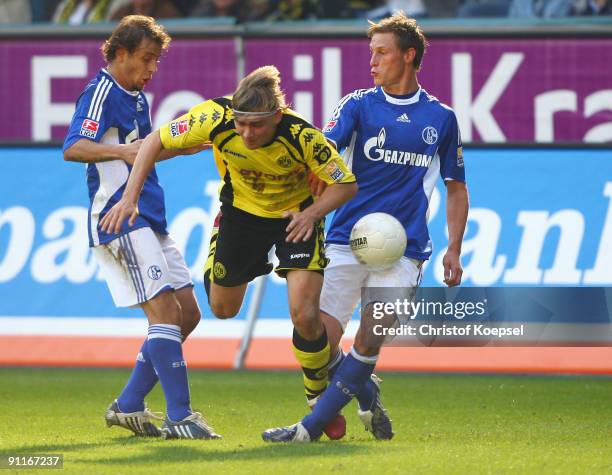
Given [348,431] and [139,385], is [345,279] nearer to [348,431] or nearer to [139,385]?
[348,431]

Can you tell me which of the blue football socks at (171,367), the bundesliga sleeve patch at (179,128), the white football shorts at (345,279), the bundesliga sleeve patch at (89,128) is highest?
the bundesliga sleeve patch at (179,128)

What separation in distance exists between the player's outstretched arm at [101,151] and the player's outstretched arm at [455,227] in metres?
1.73

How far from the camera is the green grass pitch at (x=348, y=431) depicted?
6211mm

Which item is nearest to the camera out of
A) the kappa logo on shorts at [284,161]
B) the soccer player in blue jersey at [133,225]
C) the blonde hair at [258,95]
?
the blonde hair at [258,95]

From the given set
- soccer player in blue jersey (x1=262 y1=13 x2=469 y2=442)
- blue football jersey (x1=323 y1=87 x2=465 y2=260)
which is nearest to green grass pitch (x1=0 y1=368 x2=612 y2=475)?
soccer player in blue jersey (x1=262 y1=13 x2=469 y2=442)

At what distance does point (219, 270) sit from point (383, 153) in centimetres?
108

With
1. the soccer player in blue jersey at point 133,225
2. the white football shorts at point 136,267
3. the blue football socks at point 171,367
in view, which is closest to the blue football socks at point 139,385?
the soccer player in blue jersey at point 133,225

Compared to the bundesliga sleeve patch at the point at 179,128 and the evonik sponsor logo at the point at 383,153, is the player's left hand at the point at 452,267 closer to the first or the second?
the evonik sponsor logo at the point at 383,153

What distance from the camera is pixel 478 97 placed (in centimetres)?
1202

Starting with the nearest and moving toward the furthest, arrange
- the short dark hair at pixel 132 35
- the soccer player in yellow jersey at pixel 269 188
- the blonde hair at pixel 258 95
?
the blonde hair at pixel 258 95, the soccer player in yellow jersey at pixel 269 188, the short dark hair at pixel 132 35

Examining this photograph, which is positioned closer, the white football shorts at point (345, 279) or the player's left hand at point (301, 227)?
the player's left hand at point (301, 227)

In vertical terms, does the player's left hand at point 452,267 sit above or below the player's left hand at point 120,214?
below

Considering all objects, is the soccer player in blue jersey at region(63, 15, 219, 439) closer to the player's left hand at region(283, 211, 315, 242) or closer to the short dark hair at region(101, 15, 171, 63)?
the short dark hair at region(101, 15, 171, 63)

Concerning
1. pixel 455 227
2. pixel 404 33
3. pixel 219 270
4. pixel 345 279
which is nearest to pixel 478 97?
pixel 404 33
